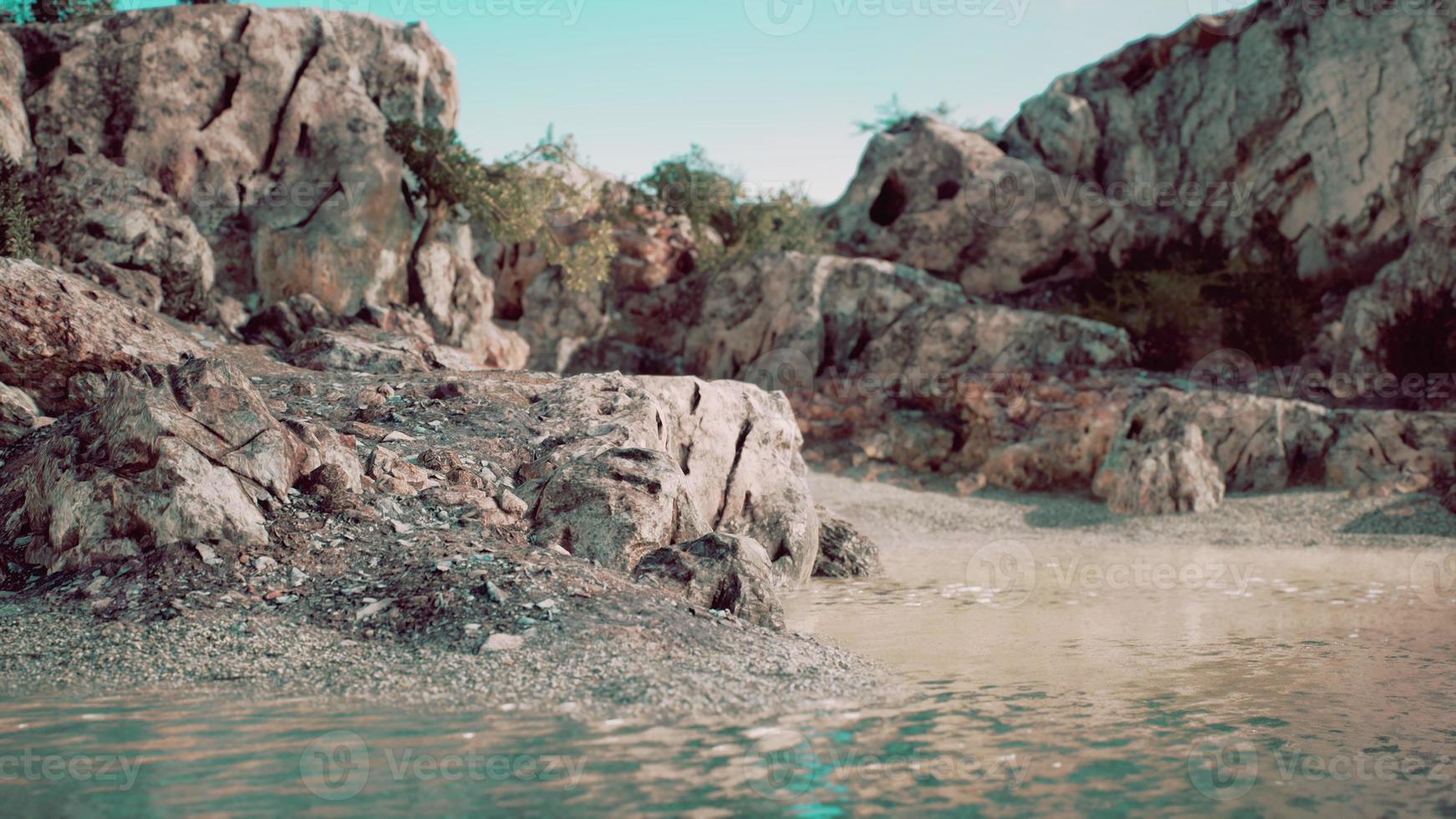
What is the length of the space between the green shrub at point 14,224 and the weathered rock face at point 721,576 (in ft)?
30.1

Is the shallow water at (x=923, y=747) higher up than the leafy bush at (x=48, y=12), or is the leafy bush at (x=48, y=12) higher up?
the leafy bush at (x=48, y=12)

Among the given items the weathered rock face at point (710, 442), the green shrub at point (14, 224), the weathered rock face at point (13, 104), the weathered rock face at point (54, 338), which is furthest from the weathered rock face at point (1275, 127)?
the weathered rock face at point (54, 338)

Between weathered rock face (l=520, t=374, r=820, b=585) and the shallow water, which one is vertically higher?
A: weathered rock face (l=520, t=374, r=820, b=585)

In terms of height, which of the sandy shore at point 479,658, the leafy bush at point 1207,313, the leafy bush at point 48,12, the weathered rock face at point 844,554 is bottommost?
the weathered rock face at point 844,554

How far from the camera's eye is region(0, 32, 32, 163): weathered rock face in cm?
1606

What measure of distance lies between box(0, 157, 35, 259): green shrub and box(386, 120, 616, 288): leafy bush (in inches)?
266

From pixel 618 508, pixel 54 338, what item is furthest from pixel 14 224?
pixel 618 508

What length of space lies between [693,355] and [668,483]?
578 inches

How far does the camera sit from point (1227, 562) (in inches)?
524

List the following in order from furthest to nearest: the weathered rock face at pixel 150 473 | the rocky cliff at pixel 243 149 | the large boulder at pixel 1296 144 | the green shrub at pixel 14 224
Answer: the large boulder at pixel 1296 144 < the rocky cliff at pixel 243 149 < the green shrub at pixel 14 224 < the weathered rock face at pixel 150 473

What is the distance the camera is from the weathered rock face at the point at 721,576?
26.8 feet

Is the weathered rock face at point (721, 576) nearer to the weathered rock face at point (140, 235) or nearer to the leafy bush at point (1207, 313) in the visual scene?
the weathered rock face at point (140, 235)

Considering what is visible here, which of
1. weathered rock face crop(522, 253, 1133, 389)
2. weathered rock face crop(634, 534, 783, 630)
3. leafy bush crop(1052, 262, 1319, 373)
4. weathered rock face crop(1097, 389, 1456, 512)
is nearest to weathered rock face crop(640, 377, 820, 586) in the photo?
weathered rock face crop(634, 534, 783, 630)

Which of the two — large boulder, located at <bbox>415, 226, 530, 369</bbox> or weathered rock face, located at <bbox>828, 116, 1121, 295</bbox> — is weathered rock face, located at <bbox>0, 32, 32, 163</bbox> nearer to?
large boulder, located at <bbox>415, 226, 530, 369</bbox>
